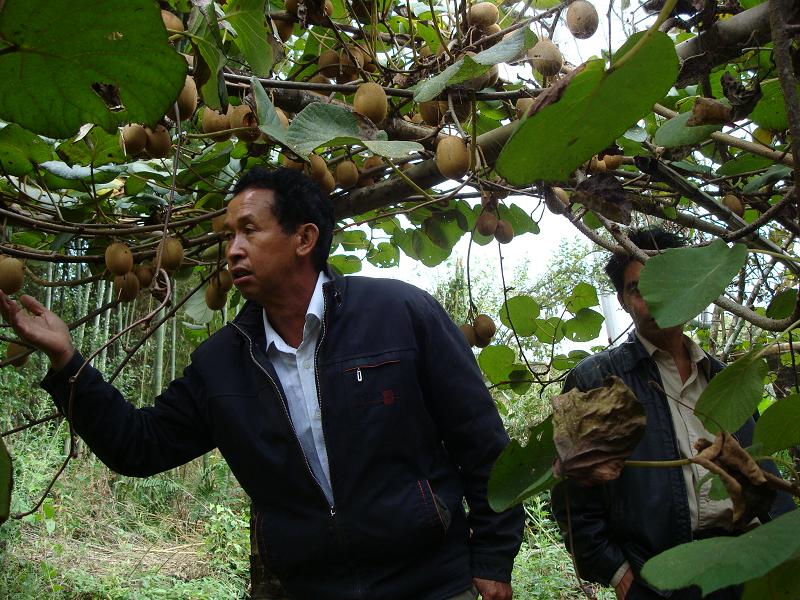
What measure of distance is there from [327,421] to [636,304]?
29.3 inches

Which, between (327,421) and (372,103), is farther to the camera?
(327,421)

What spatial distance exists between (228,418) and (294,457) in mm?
161

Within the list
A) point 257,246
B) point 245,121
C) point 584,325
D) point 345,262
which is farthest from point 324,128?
point 345,262

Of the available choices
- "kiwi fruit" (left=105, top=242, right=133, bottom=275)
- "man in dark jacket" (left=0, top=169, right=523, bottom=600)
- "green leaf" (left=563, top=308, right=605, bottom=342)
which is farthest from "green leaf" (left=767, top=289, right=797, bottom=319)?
"kiwi fruit" (left=105, top=242, right=133, bottom=275)

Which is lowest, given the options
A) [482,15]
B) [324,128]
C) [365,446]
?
[365,446]

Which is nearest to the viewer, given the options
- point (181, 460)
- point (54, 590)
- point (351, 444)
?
point (351, 444)

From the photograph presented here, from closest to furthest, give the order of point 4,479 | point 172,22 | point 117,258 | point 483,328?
1. point 4,479
2. point 172,22
3. point 117,258
4. point 483,328

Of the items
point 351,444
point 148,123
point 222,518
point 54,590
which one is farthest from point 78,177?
point 222,518

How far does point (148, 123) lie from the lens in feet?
2.09

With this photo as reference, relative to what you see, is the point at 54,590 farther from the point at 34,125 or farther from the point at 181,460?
the point at 34,125

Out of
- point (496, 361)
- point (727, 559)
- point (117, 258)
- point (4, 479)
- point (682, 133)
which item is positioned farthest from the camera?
point (496, 361)

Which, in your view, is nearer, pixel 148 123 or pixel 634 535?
pixel 148 123

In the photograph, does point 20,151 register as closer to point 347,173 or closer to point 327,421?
point 347,173

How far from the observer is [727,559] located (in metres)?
0.37
